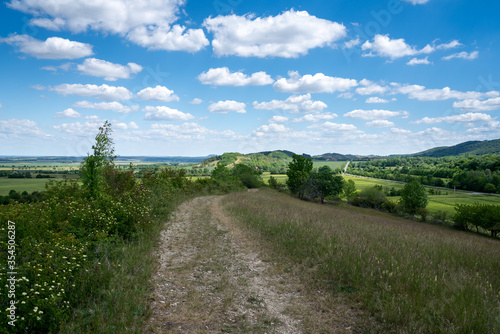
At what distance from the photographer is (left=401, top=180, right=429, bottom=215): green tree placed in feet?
217

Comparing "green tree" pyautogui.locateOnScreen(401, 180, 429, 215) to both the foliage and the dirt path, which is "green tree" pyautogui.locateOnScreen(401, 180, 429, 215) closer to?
the foliage

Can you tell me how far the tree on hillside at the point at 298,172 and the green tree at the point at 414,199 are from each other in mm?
27610

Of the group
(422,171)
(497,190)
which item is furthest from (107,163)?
(422,171)

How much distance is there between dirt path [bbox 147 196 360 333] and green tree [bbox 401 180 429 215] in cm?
7147

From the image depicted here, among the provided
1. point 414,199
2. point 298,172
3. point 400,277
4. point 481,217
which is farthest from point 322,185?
point 400,277

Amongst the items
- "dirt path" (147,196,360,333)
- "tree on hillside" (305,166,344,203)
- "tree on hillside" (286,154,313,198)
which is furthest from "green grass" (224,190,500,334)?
"tree on hillside" (286,154,313,198)

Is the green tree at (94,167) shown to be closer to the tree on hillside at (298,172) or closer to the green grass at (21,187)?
the green grass at (21,187)

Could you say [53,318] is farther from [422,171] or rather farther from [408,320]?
[422,171]

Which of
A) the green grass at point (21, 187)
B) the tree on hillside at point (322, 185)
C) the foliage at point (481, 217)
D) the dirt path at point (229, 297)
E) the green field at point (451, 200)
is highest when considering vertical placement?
the green grass at point (21, 187)

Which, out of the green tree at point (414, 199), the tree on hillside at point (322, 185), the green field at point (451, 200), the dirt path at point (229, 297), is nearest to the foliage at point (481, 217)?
the green field at point (451, 200)

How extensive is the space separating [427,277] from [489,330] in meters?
1.97

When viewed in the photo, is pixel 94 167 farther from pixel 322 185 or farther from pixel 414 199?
pixel 414 199

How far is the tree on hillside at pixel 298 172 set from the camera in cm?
6538

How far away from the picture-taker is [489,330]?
418 cm
